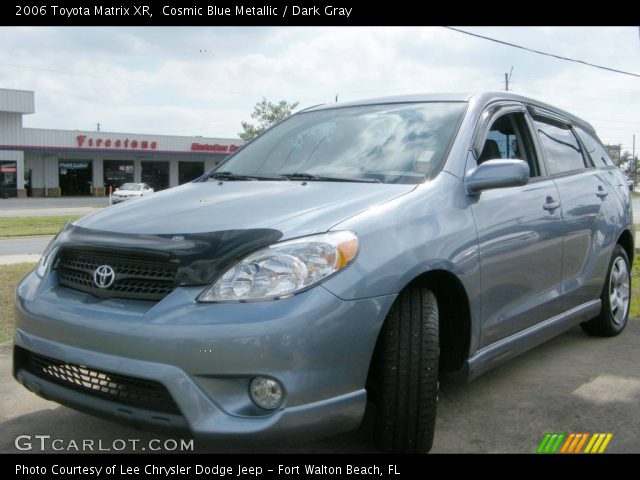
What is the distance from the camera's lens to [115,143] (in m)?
47.3

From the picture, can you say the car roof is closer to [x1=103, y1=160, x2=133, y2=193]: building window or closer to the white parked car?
the white parked car

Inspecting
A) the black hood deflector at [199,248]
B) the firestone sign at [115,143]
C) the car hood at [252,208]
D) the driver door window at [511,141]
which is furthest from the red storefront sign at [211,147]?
the black hood deflector at [199,248]

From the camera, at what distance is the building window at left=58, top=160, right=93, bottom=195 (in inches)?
1891

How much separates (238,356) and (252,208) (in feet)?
2.50

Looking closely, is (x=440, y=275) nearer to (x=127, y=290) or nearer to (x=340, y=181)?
(x=340, y=181)

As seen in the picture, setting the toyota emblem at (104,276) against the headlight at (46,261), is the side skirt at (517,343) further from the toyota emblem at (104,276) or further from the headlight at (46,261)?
the headlight at (46,261)

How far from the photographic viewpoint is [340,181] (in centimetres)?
326

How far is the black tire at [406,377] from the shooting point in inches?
105

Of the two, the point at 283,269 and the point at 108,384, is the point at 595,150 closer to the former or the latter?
the point at 283,269

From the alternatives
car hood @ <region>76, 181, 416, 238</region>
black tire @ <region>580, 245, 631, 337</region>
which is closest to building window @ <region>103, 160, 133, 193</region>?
black tire @ <region>580, 245, 631, 337</region>

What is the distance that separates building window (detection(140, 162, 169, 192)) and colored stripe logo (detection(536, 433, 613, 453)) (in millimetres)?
49907

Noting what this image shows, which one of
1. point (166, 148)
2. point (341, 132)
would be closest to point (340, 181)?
point (341, 132)

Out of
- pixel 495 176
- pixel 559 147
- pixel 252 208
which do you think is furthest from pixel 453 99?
pixel 252 208

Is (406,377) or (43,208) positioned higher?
(406,377)
